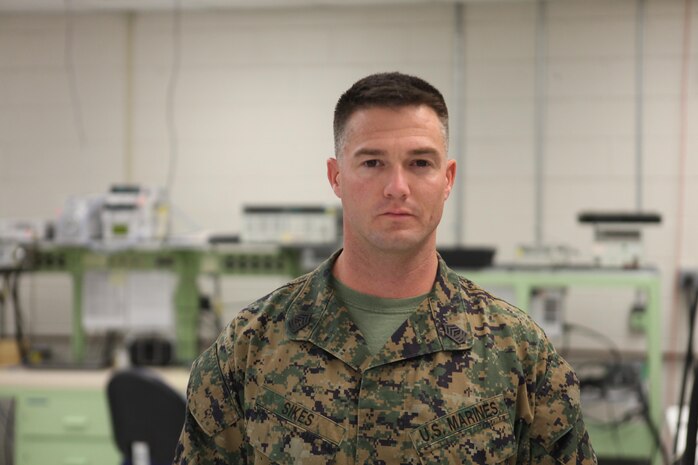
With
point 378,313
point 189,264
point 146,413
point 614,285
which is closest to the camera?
point 378,313

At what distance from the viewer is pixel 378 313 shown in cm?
131

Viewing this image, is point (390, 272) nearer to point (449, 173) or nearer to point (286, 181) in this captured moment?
point (449, 173)

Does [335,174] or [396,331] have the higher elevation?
[335,174]

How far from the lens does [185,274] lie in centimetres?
447

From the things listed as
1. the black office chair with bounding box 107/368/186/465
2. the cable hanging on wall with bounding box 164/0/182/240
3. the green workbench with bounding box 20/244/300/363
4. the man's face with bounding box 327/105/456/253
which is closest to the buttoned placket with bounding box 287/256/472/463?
the man's face with bounding box 327/105/456/253

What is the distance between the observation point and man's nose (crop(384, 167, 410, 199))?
121 cm

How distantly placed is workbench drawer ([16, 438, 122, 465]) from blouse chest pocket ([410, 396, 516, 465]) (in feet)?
10.2

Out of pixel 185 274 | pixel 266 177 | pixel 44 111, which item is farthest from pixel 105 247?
pixel 44 111

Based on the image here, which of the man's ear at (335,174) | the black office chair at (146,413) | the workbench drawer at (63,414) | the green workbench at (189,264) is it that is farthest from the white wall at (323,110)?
the man's ear at (335,174)

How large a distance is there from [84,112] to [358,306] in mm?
4856

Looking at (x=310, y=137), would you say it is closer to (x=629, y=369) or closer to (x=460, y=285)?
(x=629, y=369)

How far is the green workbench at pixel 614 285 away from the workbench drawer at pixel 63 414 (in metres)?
1.85

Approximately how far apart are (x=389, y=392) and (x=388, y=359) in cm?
5

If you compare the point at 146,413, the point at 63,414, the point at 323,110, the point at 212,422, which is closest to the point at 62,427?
the point at 63,414
